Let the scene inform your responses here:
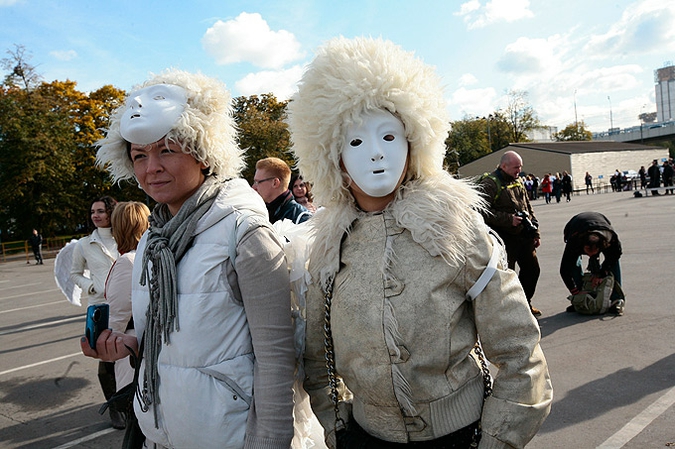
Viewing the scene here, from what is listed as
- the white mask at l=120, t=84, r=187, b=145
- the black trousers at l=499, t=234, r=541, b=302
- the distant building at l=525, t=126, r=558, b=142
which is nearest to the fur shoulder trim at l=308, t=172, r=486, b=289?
the white mask at l=120, t=84, r=187, b=145

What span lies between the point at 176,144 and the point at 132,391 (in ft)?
3.22

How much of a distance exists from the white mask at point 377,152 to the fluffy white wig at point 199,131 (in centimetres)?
53

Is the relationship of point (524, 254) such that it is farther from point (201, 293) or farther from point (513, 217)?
point (201, 293)

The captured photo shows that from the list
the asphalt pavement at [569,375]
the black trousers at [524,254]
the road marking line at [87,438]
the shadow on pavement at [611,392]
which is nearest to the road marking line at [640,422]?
the asphalt pavement at [569,375]

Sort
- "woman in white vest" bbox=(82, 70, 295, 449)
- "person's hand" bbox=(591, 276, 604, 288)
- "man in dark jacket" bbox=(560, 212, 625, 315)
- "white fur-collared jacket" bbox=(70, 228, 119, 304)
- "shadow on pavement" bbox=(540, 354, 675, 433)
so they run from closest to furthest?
"woman in white vest" bbox=(82, 70, 295, 449), "shadow on pavement" bbox=(540, 354, 675, 433), "white fur-collared jacket" bbox=(70, 228, 119, 304), "man in dark jacket" bbox=(560, 212, 625, 315), "person's hand" bbox=(591, 276, 604, 288)

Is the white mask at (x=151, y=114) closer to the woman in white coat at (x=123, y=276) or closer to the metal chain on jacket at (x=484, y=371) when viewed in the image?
the woman in white coat at (x=123, y=276)

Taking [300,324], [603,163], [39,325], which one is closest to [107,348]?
[300,324]

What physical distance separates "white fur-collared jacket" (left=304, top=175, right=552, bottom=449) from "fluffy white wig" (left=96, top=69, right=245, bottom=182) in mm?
701

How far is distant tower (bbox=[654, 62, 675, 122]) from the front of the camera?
145 meters

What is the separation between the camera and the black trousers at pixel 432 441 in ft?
5.58

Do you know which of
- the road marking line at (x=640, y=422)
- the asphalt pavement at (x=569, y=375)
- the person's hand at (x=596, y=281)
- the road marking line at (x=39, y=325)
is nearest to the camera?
the road marking line at (x=640, y=422)

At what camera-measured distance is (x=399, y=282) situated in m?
1.72

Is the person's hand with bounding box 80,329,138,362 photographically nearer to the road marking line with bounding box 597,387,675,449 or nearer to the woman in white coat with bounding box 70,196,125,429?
the road marking line with bounding box 597,387,675,449

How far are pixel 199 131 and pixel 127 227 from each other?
238cm
